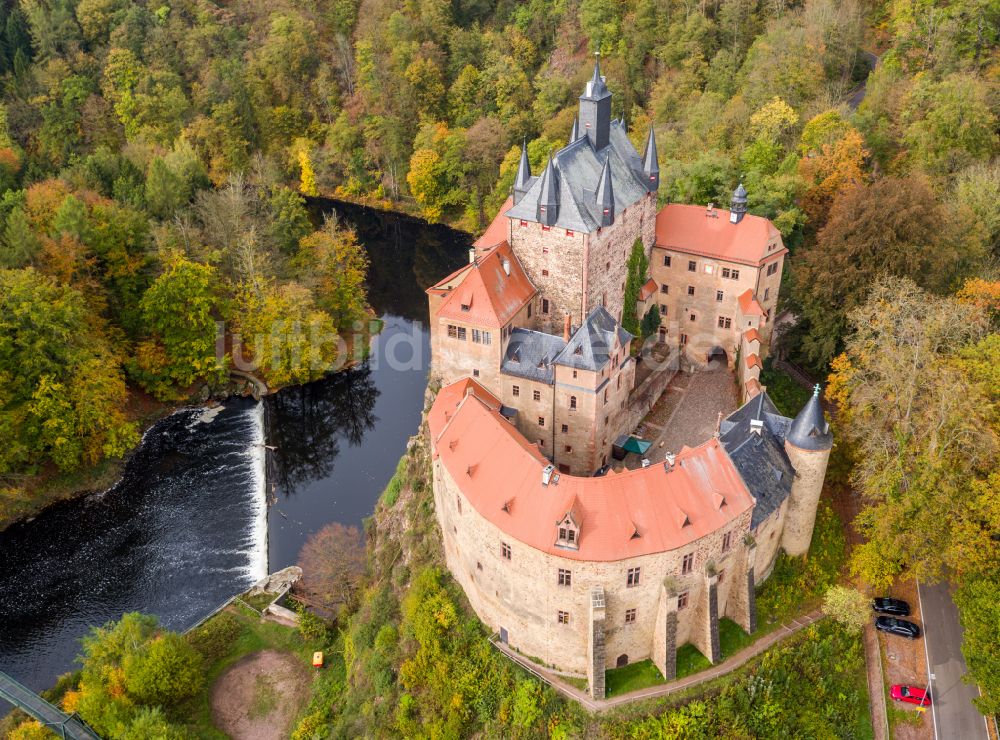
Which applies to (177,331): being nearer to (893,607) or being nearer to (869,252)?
(869,252)

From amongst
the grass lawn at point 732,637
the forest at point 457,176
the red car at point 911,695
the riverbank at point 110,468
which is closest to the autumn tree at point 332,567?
the riverbank at point 110,468

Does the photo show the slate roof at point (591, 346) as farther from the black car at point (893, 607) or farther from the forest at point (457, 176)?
the black car at point (893, 607)

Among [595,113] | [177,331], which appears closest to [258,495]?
[177,331]

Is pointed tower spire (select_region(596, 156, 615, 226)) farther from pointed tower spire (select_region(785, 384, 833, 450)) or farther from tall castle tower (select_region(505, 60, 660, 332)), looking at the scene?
pointed tower spire (select_region(785, 384, 833, 450))

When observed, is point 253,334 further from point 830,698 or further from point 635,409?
point 830,698

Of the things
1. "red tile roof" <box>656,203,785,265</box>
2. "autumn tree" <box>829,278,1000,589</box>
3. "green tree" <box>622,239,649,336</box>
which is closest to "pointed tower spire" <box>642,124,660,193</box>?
"red tile roof" <box>656,203,785,265</box>

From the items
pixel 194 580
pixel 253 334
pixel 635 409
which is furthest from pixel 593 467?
pixel 253 334
